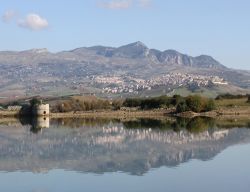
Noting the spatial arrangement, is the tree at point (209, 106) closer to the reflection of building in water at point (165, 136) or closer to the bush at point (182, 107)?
the bush at point (182, 107)

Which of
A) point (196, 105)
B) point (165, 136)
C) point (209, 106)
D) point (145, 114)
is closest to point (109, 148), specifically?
point (165, 136)

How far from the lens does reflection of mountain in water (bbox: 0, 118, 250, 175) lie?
33.1 m

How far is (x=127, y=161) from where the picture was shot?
113 ft

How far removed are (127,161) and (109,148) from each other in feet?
31.4

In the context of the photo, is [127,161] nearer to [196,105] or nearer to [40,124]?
[40,124]

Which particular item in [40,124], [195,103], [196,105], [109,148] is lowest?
[40,124]

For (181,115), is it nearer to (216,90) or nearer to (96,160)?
(96,160)

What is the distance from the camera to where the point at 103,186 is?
25031 millimetres

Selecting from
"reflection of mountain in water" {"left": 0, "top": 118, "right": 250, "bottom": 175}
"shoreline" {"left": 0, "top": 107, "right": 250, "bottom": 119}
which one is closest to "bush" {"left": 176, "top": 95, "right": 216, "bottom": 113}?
"shoreline" {"left": 0, "top": 107, "right": 250, "bottom": 119}

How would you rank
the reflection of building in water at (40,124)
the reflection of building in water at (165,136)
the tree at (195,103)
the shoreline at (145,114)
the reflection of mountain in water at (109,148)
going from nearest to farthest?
1. the reflection of mountain in water at (109,148)
2. the reflection of building in water at (165,136)
3. the reflection of building in water at (40,124)
4. the shoreline at (145,114)
5. the tree at (195,103)

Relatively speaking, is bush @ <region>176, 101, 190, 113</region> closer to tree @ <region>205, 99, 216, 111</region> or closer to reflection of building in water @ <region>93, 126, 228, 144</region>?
tree @ <region>205, 99, 216, 111</region>

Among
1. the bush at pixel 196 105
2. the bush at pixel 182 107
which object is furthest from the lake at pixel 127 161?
the bush at pixel 182 107

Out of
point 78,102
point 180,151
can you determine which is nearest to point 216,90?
point 78,102

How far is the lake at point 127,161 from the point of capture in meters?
25.3
